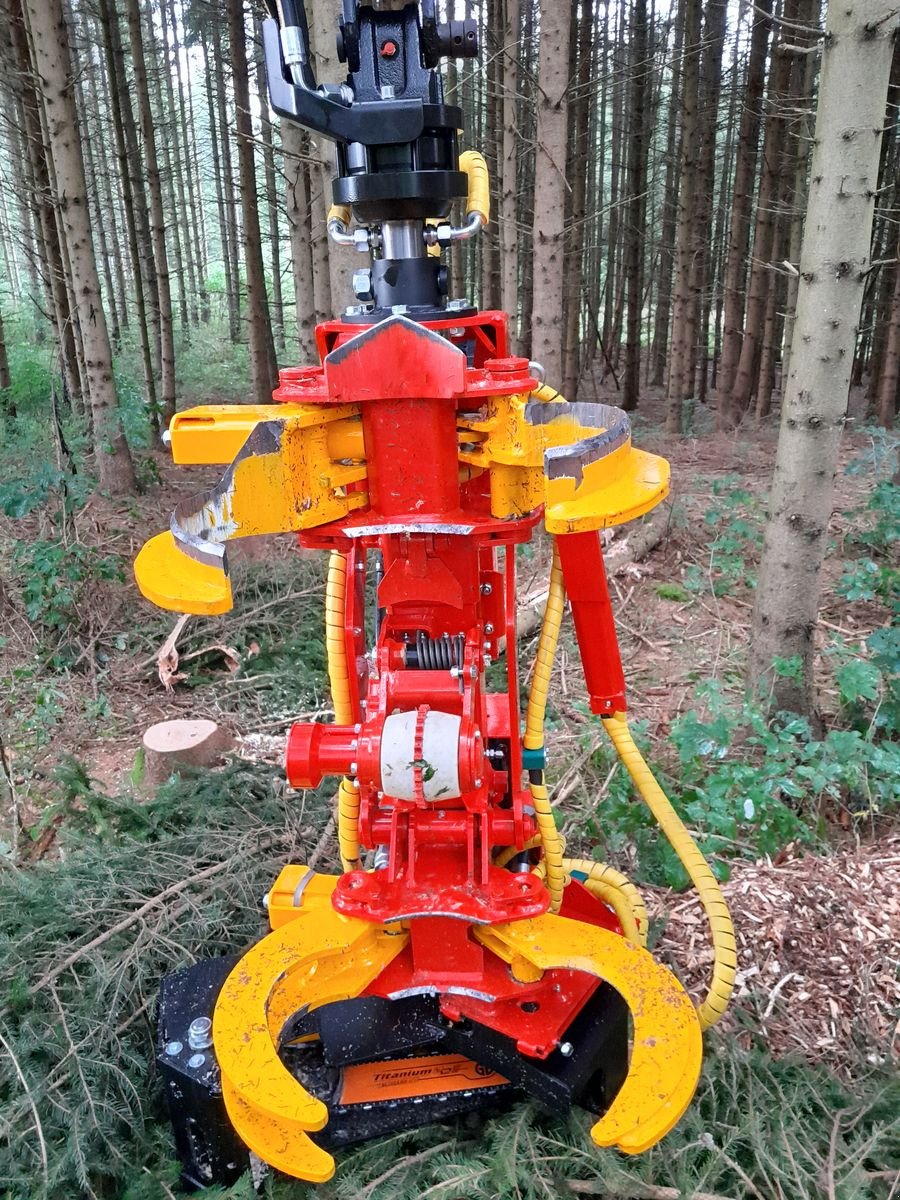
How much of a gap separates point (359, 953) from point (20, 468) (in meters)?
7.28

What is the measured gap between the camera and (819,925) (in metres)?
3.12

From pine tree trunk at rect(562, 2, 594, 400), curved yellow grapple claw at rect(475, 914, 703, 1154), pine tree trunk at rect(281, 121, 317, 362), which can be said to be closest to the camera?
curved yellow grapple claw at rect(475, 914, 703, 1154)

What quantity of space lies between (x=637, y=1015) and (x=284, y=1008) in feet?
2.93

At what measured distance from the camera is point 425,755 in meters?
1.87

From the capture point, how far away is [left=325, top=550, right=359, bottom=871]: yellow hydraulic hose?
85.7 inches

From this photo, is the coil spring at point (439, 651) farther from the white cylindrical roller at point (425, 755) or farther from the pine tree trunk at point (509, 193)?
the pine tree trunk at point (509, 193)

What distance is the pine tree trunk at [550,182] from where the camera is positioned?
220 inches

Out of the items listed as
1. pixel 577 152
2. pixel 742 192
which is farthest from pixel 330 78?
pixel 742 192

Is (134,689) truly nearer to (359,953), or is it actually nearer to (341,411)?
(359,953)

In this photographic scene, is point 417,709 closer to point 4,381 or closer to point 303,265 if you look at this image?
point 303,265

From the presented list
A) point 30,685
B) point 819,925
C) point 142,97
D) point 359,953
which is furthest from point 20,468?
point 819,925

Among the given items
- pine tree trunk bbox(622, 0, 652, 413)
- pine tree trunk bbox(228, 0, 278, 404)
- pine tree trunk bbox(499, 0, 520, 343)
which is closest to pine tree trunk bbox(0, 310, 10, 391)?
pine tree trunk bbox(228, 0, 278, 404)

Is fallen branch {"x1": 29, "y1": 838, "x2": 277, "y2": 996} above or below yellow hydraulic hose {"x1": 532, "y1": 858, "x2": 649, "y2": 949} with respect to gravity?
below

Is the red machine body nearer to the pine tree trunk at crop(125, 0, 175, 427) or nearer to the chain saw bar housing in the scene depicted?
the chain saw bar housing
